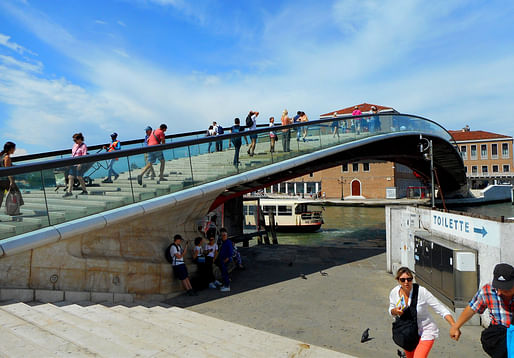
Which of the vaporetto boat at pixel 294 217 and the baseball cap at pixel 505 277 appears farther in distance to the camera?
the vaporetto boat at pixel 294 217

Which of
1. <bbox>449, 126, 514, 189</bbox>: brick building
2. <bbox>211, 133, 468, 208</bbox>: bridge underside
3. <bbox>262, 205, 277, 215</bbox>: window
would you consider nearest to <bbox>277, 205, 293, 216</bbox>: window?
<bbox>262, 205, 277, 215</bbox>: window

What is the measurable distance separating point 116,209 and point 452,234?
6.85m

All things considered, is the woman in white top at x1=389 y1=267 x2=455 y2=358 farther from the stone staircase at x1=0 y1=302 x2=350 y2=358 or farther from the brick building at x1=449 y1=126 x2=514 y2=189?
the brick building at x1=449 y1=126 x2=514 y2=189

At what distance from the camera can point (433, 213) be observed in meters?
8.34

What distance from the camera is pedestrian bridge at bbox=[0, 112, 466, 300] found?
5926 millimetres

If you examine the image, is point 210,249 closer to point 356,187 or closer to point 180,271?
point 180,271

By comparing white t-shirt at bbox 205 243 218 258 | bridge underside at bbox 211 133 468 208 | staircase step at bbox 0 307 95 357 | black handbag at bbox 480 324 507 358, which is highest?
bridge underside at bbox 211 133 468 208

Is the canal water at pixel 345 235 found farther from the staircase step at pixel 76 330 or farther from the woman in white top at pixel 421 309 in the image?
the staircase step at pixel 76 330

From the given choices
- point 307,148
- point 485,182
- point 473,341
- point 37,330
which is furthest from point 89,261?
point 485,182

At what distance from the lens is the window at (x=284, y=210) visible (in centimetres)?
2506

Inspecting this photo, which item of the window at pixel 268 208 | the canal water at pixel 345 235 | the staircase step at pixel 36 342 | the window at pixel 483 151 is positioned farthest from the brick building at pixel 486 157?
the staircase step at pixel 36 342

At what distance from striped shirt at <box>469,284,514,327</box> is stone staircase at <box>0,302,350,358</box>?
1642 millimetres

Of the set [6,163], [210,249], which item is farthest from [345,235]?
[6,163]

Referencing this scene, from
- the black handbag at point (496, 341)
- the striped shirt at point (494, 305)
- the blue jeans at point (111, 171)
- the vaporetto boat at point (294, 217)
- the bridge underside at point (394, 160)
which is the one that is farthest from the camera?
the vaporetto boat at point (294, 217)
